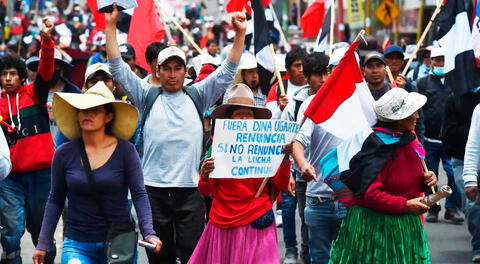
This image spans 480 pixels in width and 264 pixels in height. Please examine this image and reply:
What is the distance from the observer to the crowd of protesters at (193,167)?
6.68 m

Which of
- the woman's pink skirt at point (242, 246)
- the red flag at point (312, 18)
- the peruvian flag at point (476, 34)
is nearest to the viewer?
the woman's pink skirt at point (242, 246)

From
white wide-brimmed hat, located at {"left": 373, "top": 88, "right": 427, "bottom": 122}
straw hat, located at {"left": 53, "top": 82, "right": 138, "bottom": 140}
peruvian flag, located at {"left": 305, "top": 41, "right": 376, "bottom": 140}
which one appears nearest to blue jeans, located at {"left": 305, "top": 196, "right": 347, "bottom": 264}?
peruvian flag, located at {"left": 305, "top": 41, "right": 376, "bottom": 140}

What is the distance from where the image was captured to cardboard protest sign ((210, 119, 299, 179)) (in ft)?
23.6

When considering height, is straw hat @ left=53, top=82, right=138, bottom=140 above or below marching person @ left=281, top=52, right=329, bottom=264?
above

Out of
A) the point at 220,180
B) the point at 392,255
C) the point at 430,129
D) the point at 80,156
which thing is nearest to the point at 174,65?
the point at 220,180

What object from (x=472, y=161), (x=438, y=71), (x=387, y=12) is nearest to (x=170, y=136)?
(x=472, y=161)

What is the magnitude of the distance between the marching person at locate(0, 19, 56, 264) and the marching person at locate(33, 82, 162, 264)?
2.12 metres

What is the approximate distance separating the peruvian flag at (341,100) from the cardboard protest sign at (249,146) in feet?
0.84

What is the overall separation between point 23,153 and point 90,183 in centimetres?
256

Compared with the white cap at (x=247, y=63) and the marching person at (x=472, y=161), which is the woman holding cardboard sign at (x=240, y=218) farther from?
the white cap at (x=247, y=63)

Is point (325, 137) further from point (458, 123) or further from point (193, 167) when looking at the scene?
point (458, 123)

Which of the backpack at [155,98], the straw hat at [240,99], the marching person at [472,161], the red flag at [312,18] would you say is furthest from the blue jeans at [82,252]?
the red flag at [312,18]

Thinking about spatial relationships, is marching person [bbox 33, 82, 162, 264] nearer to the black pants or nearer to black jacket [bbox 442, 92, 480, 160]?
the black pants

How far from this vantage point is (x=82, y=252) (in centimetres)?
660
